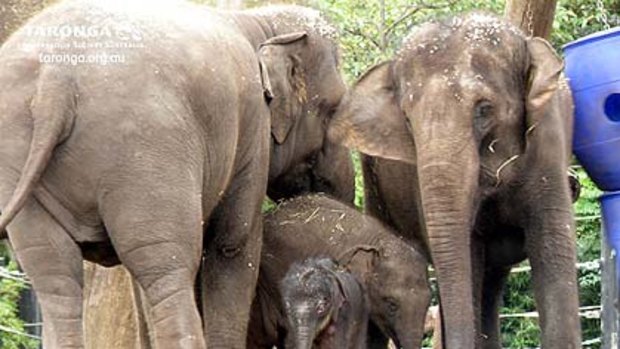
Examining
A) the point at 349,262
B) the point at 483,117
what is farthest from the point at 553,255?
the point at 349,262

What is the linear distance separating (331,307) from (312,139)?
Answer: 935mm

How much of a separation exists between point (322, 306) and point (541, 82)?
114cm

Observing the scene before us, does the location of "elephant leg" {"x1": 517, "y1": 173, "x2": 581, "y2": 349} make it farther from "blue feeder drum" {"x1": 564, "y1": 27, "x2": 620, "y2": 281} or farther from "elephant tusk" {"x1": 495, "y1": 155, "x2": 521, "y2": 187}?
"blue feeder drum" {"x1": 564, "y1": 27, "x2": 620, "y2": 281}

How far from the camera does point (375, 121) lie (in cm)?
693

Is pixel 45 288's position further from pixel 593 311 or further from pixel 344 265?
pixel 593 311

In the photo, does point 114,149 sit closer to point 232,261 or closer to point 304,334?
point 232,261

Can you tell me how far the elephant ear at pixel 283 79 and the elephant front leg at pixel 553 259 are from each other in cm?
102

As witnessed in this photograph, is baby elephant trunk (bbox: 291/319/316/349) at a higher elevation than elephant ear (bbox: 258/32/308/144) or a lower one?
lower

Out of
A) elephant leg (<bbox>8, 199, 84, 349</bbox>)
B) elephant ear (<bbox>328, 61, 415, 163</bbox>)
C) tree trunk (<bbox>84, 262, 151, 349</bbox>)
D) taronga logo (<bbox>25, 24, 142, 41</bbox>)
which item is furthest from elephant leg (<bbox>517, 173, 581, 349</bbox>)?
elephant leg (<bbox>8, 199, 84, 349</bbox>)

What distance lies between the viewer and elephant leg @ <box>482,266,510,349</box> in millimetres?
7422

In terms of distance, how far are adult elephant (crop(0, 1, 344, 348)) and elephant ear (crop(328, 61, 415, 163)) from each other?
1.01 metres

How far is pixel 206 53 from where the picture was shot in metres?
5.78

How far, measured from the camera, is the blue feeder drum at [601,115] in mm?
6992

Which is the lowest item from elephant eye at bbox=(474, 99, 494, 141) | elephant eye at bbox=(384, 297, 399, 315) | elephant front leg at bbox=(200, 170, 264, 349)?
elephant eye at bbox=(384, 297, 399, 315)
